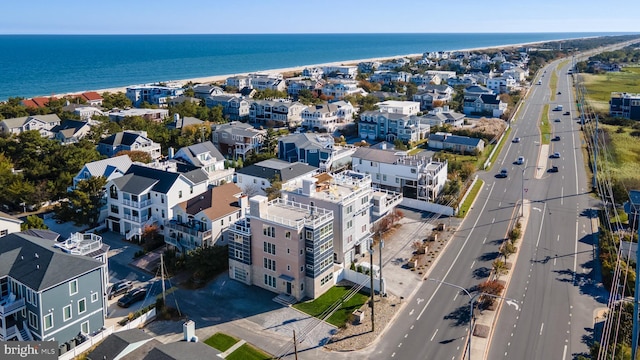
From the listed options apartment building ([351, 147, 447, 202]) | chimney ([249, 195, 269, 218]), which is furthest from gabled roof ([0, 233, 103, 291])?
apartment building ([351, 147, 447, 202])

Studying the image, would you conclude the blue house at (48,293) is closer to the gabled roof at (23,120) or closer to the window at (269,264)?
the window at (269,264)

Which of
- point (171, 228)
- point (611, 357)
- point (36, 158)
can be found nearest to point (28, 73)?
point (36, 158)

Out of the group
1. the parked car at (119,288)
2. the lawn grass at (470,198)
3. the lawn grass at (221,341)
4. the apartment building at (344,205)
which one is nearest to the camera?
the lawn grass at (221,341)

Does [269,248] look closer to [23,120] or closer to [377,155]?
[377,155]

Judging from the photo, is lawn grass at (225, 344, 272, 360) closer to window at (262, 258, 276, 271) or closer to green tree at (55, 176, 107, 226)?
window at (262, 258, 276, 271)

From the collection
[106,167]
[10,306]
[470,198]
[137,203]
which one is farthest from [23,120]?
[470,198]

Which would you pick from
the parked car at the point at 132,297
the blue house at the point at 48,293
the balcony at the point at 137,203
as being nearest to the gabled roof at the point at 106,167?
the balcony at the point at 137,203
